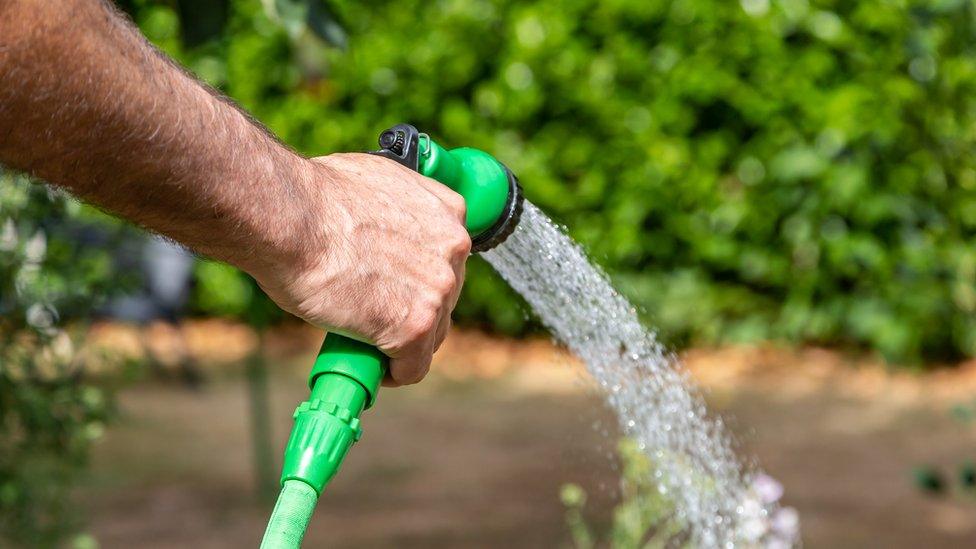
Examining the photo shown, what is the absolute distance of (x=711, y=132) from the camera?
557 cm

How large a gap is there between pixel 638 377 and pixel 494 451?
3115 mm

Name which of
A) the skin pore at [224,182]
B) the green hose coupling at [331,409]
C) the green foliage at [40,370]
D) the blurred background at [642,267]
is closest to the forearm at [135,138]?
the skin pore at [224,182]

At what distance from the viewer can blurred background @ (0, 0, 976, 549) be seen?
4207mm

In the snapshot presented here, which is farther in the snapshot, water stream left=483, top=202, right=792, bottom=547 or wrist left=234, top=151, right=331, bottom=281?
water stream left=483, top=202, right=792, bottom=547

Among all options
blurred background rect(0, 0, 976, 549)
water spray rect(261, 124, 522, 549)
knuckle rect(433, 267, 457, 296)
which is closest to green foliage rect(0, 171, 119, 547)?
blurred background rect(0, 0, 976, 549)

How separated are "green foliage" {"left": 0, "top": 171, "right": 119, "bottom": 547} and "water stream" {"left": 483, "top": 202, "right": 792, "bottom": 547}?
119 centimetres

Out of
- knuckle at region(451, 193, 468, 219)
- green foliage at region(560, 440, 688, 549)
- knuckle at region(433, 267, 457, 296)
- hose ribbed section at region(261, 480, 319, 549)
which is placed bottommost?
hose ribbed section at region(261, 480, 319, 549)

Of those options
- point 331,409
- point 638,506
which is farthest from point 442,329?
point 638,506

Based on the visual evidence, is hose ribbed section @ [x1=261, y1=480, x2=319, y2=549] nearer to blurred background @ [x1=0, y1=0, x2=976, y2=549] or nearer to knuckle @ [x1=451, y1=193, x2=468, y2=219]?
knuckle @ [x1=451, y1=193, x2=468, y2=219]

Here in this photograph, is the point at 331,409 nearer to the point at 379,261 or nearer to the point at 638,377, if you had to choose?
the point at 379,261

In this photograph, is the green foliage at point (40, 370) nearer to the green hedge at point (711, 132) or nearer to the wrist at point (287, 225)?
the wrist at point (287, 225)

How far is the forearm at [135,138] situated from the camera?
3.31 feet

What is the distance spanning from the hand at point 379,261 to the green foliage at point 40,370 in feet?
4.37

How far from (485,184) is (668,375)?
17.5 inches
